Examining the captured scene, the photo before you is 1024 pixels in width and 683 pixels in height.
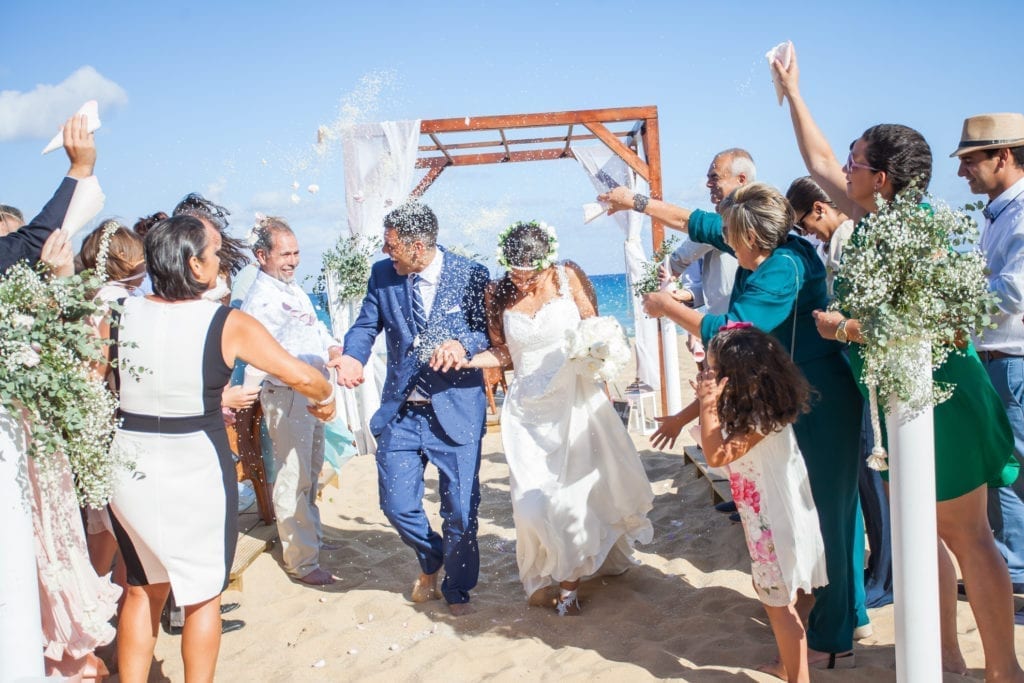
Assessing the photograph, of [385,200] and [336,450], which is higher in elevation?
[385,200]

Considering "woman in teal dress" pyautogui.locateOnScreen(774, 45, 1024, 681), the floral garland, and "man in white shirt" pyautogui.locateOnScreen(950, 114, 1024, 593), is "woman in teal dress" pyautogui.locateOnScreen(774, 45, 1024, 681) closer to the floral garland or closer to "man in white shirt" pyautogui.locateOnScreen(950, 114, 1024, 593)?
"man in white shirt" pyautogui.locateOnScreen(950, 114, 1024, 593)

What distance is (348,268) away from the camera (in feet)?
32.0

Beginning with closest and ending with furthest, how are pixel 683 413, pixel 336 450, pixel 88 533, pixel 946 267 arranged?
→ pixel 946 267 < pixel 683 413 < pixel 88 533 < pixel 336 450

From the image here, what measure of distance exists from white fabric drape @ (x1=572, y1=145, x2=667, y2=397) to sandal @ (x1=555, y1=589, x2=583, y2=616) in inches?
264

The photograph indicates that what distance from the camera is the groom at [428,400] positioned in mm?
4824

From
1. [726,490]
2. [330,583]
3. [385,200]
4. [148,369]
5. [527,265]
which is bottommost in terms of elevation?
[330,583]

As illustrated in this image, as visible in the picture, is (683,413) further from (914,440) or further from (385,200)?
(385,200)

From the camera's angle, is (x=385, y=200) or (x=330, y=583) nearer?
(x=330, y=583)

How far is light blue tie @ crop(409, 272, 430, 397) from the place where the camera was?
16.0 feet

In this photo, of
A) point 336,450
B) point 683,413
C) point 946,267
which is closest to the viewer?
point 946,267

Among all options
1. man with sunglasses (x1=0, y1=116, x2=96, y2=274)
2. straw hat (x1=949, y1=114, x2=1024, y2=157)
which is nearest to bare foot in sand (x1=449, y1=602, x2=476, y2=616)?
man with sunglasses (x1=0, y1=116, x2=96, y2=274)

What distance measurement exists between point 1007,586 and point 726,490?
2.54 metres

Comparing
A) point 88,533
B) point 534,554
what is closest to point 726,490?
point 534,554

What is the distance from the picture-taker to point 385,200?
1130cm
